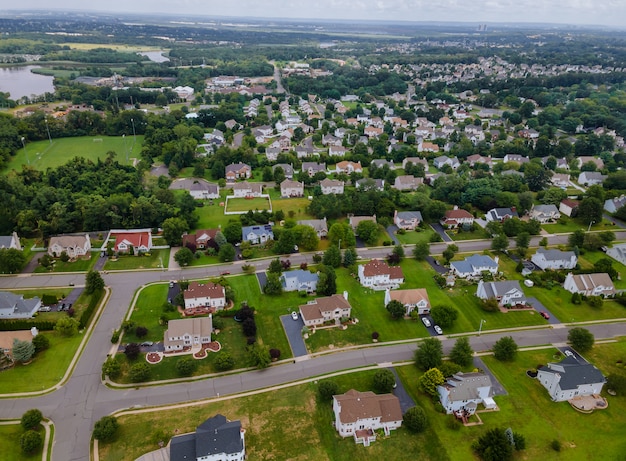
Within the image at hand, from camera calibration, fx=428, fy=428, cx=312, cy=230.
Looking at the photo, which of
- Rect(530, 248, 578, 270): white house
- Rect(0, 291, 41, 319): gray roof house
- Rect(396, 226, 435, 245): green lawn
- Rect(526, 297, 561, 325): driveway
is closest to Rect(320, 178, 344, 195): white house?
Rect(396, 226, 435, 245): green lawn

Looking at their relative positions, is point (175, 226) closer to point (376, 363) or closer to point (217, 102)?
point (376, 363)

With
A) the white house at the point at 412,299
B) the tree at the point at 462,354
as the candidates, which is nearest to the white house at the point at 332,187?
the white house at the point at 412,299

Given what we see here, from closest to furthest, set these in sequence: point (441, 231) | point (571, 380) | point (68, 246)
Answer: point (571, 380), point (68, 246), point (441, 231)

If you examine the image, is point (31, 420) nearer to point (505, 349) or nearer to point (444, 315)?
point (444, 315)

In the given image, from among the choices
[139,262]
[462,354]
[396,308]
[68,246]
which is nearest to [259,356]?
[396,308]

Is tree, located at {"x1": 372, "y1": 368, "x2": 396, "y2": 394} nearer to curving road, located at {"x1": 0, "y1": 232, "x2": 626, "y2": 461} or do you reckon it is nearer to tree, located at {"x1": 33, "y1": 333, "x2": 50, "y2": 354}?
curving road, located at {"x1": 0, "y1": 232, "x2": 626, "y2": 461}

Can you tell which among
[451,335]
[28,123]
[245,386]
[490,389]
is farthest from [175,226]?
[28,123]

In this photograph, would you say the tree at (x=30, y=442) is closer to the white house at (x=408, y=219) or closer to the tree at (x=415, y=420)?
the tree at (x=415, y=420)
